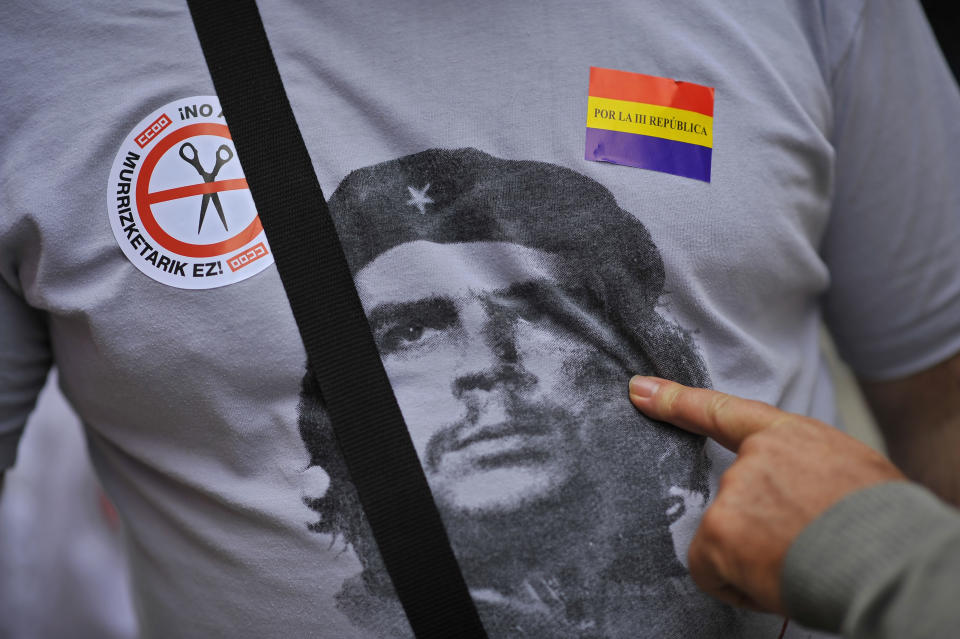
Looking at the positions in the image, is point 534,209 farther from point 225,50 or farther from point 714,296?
point 225,50

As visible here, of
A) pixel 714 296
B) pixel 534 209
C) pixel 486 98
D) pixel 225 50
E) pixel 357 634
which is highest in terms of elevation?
pixel 225 50

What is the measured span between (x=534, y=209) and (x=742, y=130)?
0.22 meters

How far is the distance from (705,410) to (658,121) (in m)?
0.28

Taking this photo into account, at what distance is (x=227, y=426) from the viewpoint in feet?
2.03

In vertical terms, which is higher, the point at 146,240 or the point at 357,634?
the point at 146,240

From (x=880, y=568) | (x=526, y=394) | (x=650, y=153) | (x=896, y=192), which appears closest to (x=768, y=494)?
(x=880, y=568)

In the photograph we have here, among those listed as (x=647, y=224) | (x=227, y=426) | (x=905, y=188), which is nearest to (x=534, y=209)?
(x=647, y=224)

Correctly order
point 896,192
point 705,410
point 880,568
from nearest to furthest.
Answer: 1. point 880,568
2. point 705,410
3. point 896,192

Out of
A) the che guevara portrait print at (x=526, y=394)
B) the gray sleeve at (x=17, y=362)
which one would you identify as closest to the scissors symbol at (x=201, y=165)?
the che guevara portrait print at (x=526, y=394)

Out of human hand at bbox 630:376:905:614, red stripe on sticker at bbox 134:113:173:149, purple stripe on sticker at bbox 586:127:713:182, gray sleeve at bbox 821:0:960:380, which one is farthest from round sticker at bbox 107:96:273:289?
gray sleeve at bbox 821:0:960:380

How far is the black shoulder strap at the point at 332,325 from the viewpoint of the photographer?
0.59 m

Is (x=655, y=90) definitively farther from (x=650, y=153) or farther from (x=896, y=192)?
(x=896, y=192)

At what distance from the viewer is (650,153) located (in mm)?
682

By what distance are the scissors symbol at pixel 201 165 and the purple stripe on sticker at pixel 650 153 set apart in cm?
33
